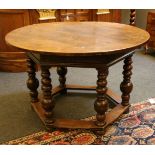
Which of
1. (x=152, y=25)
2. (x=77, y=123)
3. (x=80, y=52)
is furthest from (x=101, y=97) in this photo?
(x=152, y=25)

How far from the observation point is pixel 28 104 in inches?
85.4

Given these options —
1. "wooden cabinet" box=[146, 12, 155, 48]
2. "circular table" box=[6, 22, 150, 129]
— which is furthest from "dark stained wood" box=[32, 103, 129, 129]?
"wooden cabinet" box=[146, 12, 155, 48]

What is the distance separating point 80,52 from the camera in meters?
1.36

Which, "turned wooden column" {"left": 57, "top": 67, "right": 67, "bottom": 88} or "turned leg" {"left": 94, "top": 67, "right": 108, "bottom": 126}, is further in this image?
"turned wooden column" {"left": 57, "top": 67, "right": 67, "bottom": 88}

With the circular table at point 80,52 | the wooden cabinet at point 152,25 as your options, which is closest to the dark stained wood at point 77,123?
the circular table at point 80,52

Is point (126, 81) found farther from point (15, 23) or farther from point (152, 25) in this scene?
point (152, 25)

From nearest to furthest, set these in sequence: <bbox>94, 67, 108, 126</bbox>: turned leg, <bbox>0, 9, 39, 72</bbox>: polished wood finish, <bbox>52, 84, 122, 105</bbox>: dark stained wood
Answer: <bbox>94, 67, 108, 126</bbox>: turned leg → <bbox>52, 84, 122, 105</bbox>: dark stained wood → <bbox>0, 9, 39, 72</bbox>: polished wood finish

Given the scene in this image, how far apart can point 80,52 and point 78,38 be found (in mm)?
309

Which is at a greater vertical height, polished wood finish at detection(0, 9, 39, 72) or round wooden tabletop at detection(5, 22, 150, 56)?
round wooden tabletop at detection(5, 22, 150, 56)

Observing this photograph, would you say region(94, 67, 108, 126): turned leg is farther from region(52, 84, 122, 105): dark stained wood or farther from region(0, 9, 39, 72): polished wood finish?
region(0, 9, 39, 72): polished wood finish

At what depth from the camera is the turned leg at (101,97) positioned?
153cm

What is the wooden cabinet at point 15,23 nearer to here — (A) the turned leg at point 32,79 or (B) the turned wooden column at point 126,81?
(A) the turned leg at point 32,79

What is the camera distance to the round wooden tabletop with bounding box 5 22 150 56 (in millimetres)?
1407

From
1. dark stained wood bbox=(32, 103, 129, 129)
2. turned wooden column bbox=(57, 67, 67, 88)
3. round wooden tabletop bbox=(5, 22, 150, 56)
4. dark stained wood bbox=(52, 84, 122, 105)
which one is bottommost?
dark stained wood bbox=(52, 84, 122, 105)
